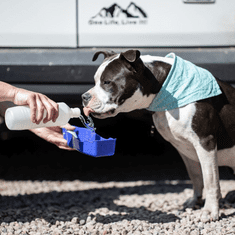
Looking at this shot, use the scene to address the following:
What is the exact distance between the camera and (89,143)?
8.11ft

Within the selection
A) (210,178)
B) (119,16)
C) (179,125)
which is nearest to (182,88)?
(179,125)

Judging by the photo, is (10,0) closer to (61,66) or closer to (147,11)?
(61,66)

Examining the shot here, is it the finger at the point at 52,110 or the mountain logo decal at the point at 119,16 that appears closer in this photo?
the finger at the point at 52,110

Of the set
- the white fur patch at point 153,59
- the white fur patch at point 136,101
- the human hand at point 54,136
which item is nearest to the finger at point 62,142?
the human hand at point 54,136

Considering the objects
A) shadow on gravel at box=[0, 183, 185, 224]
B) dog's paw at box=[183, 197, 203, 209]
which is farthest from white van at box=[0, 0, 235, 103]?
dog's paw at box=[183, 197, 203, 209]

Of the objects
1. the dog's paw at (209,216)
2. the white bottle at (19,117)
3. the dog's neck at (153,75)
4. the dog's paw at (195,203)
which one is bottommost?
the dog's paw at (195,203)

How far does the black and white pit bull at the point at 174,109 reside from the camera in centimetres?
250

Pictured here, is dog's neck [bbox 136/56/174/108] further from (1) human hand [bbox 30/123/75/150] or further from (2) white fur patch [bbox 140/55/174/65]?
(1) human hand [bbox 30/123/75/150]

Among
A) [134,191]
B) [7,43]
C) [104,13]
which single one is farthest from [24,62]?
[134,191]

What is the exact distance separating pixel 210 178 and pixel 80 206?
1111mm

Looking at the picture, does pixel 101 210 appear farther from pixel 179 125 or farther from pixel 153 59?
pixel 153 59

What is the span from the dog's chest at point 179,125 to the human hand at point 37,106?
83 centimetres

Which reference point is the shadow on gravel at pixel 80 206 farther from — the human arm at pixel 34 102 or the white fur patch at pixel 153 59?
the white fur patch at pixel 153 59

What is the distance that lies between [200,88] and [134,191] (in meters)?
1.35
